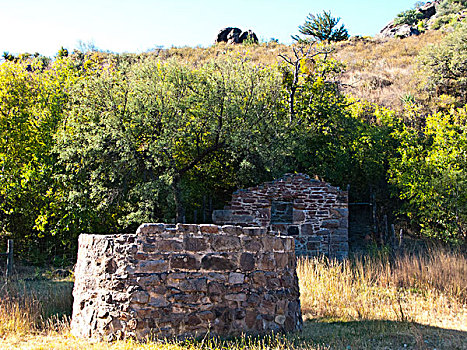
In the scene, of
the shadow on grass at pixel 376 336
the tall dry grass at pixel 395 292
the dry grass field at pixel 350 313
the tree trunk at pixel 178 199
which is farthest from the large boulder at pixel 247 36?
the shadow on grass at pixel 376 336

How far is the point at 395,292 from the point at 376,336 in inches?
126

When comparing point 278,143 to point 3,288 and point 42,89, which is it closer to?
point 42,89

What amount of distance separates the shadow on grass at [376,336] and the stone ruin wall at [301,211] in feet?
20.3

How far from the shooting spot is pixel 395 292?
33.7 ft

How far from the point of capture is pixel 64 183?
14070 mm

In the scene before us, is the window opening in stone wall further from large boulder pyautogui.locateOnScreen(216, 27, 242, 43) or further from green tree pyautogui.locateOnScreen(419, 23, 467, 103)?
large boulder pyautogui.locateOnScreen(216, 27, 242, 43)

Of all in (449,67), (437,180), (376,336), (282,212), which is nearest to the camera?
(376,336)

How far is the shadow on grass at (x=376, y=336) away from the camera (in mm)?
6820

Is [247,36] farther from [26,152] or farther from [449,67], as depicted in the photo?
[26,152]

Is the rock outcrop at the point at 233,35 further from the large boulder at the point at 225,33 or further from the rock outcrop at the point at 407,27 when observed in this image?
the rock outcrop at the point at 407,27

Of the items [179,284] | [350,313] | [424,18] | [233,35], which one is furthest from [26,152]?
[424,18]

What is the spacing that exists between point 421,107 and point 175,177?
14.1 m

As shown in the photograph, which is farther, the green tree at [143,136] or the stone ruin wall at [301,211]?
the stone ruin wall at [301,211]

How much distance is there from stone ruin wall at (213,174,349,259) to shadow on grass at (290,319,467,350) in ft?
20.3
